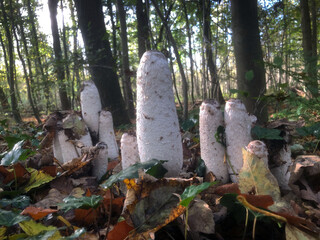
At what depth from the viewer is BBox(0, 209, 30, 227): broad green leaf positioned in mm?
1190

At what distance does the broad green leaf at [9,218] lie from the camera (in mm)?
1190

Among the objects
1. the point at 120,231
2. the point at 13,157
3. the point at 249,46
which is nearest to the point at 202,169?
the point at 120,231

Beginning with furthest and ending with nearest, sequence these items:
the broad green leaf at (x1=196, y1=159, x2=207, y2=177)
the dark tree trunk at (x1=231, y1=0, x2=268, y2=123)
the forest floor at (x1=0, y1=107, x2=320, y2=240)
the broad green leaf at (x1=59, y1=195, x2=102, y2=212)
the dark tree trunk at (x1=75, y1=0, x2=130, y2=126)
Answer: the dark tree trunk at (x1=75, y1=0, x2=130, y2=126)
the dark tree trunk at (x1=231, y1=0, x2=268, y2=123)
the broad green leaf at (x1=196, y1=159, x2=207, y2=177)
the broad green leaf at (x1=59, y1=195, x2=102, y2=212)
the forest floor at (x1=0, y1=107, x2=320, y2=240)

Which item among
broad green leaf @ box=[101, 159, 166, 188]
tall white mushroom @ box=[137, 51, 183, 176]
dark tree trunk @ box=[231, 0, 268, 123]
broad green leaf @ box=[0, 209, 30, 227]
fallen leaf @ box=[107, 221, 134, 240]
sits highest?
dark tree trunk @ box=[231, 0, 268, 123]

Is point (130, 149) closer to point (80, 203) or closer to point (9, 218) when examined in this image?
point (80, 203)

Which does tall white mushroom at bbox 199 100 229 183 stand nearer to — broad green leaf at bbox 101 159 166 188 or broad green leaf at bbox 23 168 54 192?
broad green leaf at bbox 101 159 166 188

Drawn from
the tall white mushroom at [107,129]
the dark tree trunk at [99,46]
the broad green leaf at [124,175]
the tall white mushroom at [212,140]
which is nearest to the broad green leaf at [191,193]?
the broad green leaf at [124,175]

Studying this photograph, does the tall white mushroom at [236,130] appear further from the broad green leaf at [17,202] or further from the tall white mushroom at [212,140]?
the broad green leaf at [17,202]

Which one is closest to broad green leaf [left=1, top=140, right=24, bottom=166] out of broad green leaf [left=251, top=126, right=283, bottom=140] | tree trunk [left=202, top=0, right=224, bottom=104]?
broad green leaf [left=251, top=126, right=283, bottom=140]

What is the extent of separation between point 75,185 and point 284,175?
5.46 ft

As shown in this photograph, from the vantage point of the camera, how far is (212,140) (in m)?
1.91

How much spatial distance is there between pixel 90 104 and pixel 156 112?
1.24 m

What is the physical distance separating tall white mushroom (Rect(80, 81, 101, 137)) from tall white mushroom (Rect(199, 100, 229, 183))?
1.36 metres

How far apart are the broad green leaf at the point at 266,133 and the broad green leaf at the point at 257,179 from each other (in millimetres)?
496
